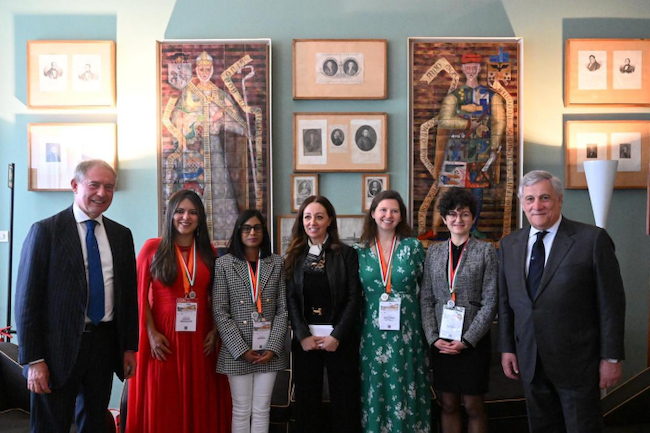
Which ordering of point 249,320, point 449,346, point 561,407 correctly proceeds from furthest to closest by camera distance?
point 249,320 < point 449,346 < point 561,407

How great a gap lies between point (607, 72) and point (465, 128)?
1.23m

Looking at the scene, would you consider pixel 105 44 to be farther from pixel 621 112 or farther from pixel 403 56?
pixel 621 112

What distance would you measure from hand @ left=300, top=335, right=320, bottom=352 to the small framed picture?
1431mm

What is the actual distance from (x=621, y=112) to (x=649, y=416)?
2321mm

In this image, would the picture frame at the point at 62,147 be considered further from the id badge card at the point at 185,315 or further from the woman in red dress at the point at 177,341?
the id badge card at the point at 185,315

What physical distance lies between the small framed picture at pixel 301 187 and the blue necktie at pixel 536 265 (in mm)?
1936

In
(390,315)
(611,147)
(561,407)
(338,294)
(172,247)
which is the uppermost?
(611,147)

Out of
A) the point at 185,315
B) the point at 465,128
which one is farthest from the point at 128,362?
the point at 465,128

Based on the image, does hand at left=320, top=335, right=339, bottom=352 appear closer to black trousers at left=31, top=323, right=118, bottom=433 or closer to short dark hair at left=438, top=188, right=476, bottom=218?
short dark hair at left=438, top=188, right=476, bottom=218

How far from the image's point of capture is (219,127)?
394 centimetres

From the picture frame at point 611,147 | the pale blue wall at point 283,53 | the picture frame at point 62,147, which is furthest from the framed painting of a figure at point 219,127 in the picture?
the picture frame at point 611,147

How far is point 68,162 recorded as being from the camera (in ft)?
13.0

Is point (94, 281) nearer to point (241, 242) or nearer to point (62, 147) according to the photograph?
point (241, 242)

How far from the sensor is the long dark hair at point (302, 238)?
9.54ft
